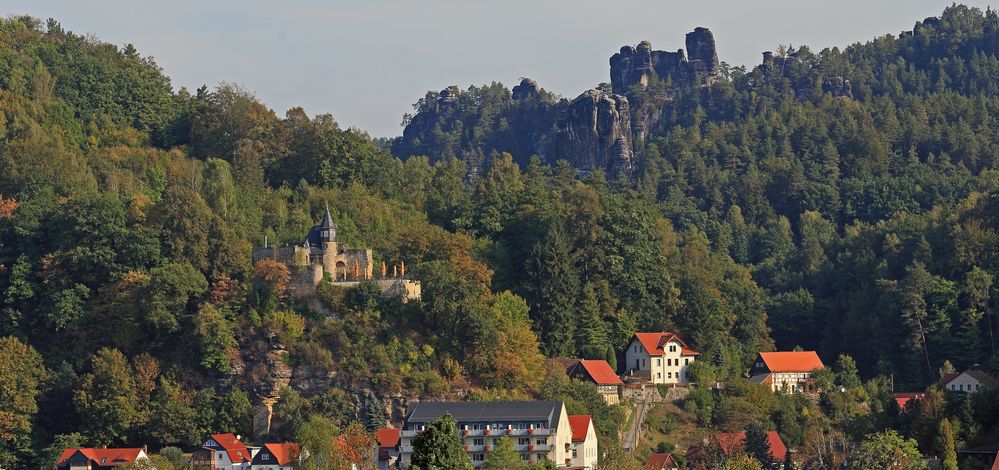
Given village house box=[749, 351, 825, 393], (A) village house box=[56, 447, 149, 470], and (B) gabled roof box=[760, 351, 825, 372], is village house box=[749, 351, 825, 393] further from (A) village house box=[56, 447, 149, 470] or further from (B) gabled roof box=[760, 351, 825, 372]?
(A) village house box=[56, 447, 149, 470]

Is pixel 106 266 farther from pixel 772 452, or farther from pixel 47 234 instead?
pixel 772 452

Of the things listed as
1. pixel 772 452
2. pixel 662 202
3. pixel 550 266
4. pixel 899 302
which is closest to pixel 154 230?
pixel 550 266

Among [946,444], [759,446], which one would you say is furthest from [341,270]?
[946,444]

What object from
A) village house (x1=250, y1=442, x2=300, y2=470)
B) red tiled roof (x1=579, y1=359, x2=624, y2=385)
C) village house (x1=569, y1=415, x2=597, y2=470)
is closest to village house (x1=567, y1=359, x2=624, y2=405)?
red tiled roof (x1=579, y1=359, x2=624, y2=385)

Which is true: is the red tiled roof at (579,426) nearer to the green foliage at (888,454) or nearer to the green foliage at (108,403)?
the green foliage at (888,454)

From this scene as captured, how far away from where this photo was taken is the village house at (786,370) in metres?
98.6

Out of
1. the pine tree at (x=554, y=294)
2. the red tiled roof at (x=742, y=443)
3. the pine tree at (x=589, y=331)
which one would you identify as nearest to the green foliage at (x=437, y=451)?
the red tiled roof at (x=742, y=443)

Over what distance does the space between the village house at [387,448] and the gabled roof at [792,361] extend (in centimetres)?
2185

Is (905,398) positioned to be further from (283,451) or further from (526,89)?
(526,89)

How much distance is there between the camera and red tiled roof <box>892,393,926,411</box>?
85450 millimetres

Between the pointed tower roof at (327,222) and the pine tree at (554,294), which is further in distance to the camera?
the pine tree at (554,294)

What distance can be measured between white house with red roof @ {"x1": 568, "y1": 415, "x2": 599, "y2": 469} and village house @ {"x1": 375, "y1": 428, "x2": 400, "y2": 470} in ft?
23.9

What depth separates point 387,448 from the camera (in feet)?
281

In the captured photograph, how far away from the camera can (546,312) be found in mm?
97125
